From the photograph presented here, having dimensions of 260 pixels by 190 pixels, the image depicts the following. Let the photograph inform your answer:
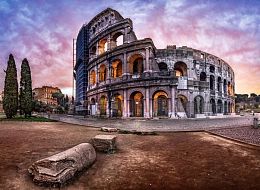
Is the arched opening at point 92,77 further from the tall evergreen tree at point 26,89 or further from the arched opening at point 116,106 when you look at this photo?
the tall evergreen tree at point 26,89

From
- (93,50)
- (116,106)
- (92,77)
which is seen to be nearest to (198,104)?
(116,106)

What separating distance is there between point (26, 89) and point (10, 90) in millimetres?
2168

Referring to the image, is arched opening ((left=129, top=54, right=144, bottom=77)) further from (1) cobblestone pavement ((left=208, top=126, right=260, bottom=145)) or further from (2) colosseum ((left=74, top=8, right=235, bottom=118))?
(1) cobblestone pavement ((left=208, top=126, right=260, bottom=145))

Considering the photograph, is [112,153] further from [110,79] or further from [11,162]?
[110,79]

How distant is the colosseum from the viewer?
2475 centimetres

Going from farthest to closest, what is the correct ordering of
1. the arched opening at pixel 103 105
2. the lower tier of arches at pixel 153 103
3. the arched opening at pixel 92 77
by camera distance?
the arched opening at pixel 92 77 < the arched opening at pixel 103 105 < the lower tier of arches at pixel 153 103

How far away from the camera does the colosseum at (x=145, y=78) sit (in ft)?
81.2

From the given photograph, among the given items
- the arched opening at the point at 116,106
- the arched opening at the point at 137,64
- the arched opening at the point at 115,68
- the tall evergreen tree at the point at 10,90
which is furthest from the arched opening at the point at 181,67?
the tall evergreen tree at the point at 10,90

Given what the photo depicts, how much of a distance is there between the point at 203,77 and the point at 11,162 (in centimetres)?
3299

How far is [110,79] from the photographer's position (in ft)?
94.5

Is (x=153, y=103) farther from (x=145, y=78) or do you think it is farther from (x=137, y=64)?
(x=137, y=64)

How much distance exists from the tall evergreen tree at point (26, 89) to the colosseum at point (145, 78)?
976 centimetres

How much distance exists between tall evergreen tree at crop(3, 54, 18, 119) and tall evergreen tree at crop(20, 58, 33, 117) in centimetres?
122

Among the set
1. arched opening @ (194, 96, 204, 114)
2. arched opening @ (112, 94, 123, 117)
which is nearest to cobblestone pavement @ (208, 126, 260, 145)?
arched opening @ (194, 96, 204, 114)
